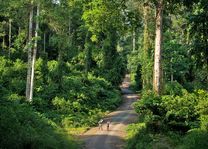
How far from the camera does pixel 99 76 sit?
63156 millimetres

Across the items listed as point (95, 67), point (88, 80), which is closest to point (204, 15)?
point (88, 80)

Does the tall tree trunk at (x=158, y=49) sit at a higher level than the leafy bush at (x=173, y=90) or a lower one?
higher

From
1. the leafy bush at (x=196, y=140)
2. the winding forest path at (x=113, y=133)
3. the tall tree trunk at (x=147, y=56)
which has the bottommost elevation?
the winding forest path at (x=113, y=133)

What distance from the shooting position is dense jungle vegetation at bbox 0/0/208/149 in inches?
855

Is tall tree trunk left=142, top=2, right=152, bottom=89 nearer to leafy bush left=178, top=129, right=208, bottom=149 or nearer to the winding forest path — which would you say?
the winding forest path

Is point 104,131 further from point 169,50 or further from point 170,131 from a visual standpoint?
point 169,50

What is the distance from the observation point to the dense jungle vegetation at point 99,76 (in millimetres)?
21719

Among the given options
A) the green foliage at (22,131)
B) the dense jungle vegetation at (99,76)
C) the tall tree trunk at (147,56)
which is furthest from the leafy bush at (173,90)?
the green foliage at (22,131)

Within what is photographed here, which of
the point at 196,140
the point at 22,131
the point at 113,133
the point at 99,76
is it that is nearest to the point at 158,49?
the point at 196,140

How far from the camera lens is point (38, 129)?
1013 inches

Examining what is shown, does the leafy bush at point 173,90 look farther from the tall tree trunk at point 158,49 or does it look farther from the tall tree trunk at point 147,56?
the tall tree trunk at point 158,49

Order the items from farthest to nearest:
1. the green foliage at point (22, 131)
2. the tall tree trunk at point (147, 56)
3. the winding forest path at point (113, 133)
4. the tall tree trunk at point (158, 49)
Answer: the tall tree trunk at point (147, 56), the winding forest path at point (113, 133), the tall tree trunk at point (158, 49), the green foliage at point (22, 131)

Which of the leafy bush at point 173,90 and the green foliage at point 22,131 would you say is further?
the leafy bush at point 173,90

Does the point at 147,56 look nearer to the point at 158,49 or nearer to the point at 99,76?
the point at 99,76
